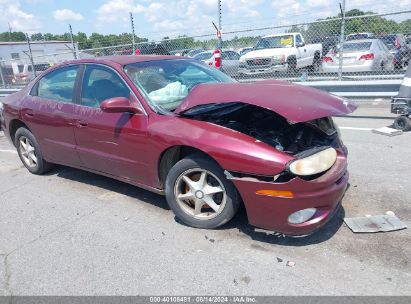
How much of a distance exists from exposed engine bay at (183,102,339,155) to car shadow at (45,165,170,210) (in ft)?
3.91

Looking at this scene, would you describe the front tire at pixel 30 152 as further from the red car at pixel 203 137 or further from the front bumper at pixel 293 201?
the front bumper at pixel 293 201

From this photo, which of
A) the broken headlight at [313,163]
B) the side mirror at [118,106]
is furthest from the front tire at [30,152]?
the broken headlight at [313,163]

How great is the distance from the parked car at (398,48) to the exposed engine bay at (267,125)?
9351mm

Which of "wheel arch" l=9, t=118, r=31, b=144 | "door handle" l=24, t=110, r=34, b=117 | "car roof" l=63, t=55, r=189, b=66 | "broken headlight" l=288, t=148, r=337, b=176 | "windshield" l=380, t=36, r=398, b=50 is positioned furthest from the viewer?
"windshield" l=380, t=36, r=398, b=50

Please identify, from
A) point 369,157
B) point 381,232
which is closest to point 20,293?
point 381,232

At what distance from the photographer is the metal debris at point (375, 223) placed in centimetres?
327

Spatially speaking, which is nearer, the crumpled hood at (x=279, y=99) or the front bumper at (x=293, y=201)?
the front bumper at (x=293, y=201)

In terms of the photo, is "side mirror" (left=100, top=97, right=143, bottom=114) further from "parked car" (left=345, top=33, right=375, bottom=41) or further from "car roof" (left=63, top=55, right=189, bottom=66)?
"parked car" (left=345, top=33, right=375, bottom=41)

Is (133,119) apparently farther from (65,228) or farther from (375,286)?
(375,286)

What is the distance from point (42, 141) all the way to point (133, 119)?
6.13 ft

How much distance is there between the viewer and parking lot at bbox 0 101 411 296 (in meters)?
2.70

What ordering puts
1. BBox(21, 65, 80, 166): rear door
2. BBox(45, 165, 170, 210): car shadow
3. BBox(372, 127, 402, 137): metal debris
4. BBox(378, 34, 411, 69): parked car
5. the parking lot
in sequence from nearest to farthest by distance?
the parking lot, BBox(45, 165, 170, 210): car shadow, BBox(21, 65, 80, 166): rear door, BBox(372, 127, 402, 137): metal debris, BBox(378, 34, 411, 69): parked car

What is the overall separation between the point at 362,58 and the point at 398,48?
1.74 meters

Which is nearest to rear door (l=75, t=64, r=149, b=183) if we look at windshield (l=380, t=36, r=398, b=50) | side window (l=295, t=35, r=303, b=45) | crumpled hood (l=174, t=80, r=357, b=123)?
crumpled hood (l=174, t=80, r=357, b=123)
